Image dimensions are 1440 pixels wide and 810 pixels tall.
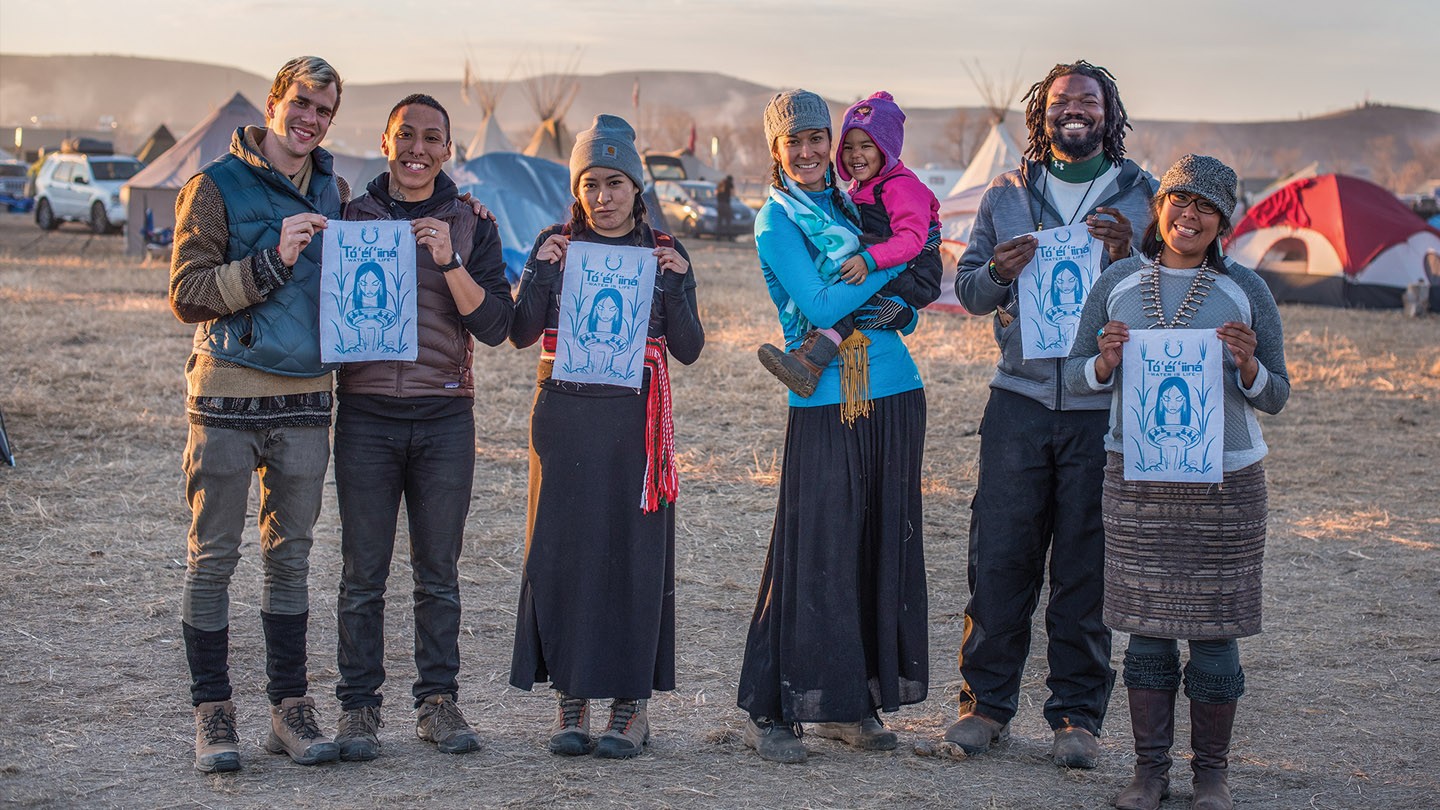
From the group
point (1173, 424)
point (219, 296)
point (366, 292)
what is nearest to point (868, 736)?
point (1173, 424)

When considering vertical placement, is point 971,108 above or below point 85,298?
above

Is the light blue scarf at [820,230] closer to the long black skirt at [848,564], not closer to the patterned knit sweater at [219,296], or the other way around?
the long black skirt at [848,564]

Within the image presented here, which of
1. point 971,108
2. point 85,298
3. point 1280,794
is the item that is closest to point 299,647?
point 1280,794

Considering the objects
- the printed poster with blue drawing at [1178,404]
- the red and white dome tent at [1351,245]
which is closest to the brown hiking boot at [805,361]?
the printed poster with blue drawing at [1178,404]

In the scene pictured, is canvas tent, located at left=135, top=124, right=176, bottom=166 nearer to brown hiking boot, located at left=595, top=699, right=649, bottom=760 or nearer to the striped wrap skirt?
brown hiking boot, located at left=595, top=699, right=649, bottom=760

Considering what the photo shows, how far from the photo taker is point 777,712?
3990 mm

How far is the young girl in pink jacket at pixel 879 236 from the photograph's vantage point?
380 centimetres

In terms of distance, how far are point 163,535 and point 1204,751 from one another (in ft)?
15.6

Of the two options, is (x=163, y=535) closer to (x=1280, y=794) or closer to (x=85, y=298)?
(x=1280, y=794)

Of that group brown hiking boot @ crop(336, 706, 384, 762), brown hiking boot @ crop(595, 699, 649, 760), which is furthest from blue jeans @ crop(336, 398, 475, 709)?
brown hiking boot @ crop(595, 699, 649, 760)

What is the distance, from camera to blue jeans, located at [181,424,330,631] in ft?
11.8

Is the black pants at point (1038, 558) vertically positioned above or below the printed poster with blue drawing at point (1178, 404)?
below

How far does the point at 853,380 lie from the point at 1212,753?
1.39 m

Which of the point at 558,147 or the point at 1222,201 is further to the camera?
the point at 558,147
